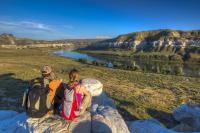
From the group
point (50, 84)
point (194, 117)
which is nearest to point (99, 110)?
point (50, 84)

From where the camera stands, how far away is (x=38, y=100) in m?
8.18

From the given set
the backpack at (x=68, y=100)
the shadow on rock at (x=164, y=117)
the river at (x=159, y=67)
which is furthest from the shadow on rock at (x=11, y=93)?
the river at (x=159, y=67)

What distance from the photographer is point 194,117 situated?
13.5 metres

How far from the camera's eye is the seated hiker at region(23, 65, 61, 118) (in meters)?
8.08

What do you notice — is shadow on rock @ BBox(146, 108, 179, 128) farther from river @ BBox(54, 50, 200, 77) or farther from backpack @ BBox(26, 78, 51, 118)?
river @ BBox(54, 50, 200, 77)

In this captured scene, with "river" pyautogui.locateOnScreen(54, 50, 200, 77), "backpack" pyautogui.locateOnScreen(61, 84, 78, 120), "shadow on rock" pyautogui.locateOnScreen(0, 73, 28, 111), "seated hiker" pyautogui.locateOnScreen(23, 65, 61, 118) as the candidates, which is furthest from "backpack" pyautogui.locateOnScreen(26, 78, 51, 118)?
"river" pyautogui.locateOnScreen(54, 50, 200, 77)

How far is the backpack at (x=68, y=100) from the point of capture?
8.19 metres

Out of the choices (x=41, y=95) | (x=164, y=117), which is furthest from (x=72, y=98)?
(x=164, y=117)

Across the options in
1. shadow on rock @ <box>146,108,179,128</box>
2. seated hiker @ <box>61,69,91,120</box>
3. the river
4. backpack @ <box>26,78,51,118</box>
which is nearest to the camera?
backpack @ <box>26,78,51,118</box>

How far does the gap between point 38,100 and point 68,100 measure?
0.95 metres

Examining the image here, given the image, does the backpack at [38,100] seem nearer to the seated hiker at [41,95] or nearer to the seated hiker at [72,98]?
the seated hiker at [41,95]

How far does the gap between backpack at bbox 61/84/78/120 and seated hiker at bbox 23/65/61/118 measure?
18.6 inches

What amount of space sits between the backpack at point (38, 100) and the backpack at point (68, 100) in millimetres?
528

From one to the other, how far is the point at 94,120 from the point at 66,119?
1102 mm
